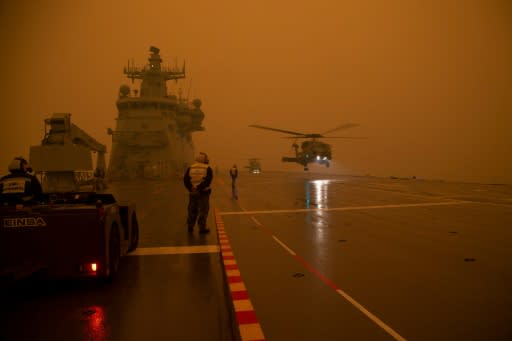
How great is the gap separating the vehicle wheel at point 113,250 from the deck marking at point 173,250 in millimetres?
1689

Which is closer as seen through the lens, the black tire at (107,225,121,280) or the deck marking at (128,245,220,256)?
the black tire at (107,225,121,280)

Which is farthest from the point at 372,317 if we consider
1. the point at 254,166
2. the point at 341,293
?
the point at 254,166

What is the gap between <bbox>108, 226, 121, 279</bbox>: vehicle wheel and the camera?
5.45 meters

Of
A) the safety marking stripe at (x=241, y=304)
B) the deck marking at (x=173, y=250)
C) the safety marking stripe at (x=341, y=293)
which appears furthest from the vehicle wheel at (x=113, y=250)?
the safety marking stripe at (x=341, y=293)

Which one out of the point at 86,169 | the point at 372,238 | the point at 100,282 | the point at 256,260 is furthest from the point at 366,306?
the point at 86,169

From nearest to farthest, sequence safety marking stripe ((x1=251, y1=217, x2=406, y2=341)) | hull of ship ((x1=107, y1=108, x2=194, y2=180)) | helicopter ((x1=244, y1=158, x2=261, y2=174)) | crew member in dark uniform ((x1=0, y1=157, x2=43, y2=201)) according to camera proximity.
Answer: safety marking stripe ((x1=251, y1=217, x2=406, y2=341)), crew member in dark uniform ((x1=0, y1=157, x2=43, y2=201)), hull of ship ((x1=107, y1=108, x2=194, y2=180)), helicopter ((x1=244, y1=158, x2=261, y2=174))

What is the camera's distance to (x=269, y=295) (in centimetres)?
492

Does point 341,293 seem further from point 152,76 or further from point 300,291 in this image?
point 152,76

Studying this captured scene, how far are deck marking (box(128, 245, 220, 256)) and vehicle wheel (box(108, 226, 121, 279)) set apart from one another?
5.54 feet

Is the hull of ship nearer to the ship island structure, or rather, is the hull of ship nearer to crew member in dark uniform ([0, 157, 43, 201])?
the ship island structure

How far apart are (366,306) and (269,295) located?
133 centimetres

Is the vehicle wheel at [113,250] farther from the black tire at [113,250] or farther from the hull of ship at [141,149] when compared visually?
the hull of ship at [141,149]

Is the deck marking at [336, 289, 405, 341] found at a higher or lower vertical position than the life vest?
lower

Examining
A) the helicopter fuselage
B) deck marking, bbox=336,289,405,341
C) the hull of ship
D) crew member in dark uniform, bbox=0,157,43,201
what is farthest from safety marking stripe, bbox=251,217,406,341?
the hull of ship
